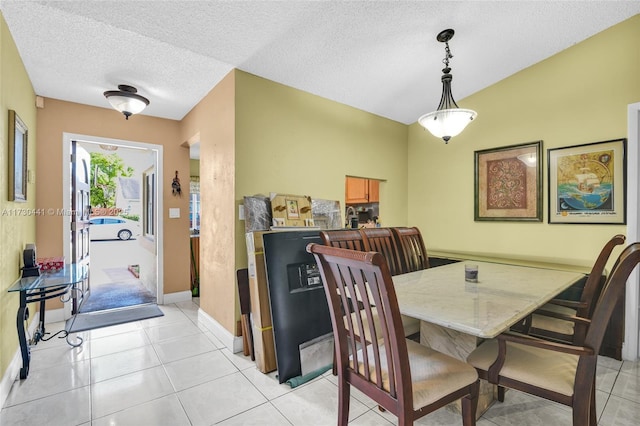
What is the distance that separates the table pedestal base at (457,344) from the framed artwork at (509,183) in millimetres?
1974

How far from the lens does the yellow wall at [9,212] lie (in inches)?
78.8

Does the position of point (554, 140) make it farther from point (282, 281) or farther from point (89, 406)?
point (89, 406)

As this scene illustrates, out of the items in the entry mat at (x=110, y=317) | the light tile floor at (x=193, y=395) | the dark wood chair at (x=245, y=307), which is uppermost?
the dark wood chair at (x=245, y=307)

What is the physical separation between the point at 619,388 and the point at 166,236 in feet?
15.5

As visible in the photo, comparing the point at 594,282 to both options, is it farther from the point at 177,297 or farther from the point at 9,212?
the point at 177,297

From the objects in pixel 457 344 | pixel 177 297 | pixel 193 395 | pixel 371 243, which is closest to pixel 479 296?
pixel 457 344

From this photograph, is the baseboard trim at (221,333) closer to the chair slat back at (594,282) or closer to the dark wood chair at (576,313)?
the dark wood chair at (576,313)

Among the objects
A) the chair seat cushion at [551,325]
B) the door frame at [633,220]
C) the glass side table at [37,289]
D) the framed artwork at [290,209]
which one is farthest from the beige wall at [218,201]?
the door frame at [633,220]

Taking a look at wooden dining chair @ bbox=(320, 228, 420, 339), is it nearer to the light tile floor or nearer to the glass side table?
the light tile floor

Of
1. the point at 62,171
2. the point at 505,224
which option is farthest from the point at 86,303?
the point at 505,224

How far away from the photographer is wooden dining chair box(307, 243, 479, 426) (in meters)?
1.14

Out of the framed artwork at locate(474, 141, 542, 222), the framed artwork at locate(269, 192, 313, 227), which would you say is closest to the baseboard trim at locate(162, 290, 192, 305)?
the framed artwork at locate(269, 192, 313, 227)

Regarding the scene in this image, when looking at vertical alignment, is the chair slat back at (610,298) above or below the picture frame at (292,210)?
below

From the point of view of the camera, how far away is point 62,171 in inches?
134
